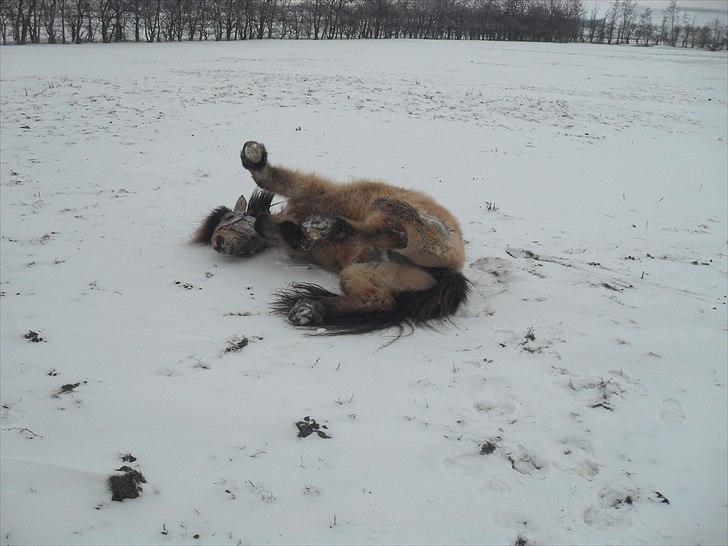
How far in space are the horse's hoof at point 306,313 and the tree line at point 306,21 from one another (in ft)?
132

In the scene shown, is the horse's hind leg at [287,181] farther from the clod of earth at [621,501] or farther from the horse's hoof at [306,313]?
the clod of earth at [621,501]

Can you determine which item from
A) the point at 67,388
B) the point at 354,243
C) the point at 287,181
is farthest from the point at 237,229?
the point at 67,388

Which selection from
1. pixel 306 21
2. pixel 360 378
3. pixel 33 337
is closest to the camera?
pixel 360 378

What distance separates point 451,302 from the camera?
3523 mm

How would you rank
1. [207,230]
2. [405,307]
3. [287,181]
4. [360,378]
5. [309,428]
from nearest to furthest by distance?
[309,428]
[360,378]
[405,307]
[287,181]
[207,230]

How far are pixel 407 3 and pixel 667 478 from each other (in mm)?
63821

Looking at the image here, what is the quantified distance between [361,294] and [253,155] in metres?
1.53

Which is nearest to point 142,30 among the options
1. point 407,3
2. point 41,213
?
point 407,3

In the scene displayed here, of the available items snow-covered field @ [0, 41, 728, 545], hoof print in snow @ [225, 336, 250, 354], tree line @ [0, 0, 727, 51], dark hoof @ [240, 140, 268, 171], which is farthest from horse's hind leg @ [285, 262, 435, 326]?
tree line @ [0, 0, 727, 51]

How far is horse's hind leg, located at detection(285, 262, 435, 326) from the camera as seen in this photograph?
3.36m

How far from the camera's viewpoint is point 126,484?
2039 millimetres

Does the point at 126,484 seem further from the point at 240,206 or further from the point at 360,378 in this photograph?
the point at 240,206

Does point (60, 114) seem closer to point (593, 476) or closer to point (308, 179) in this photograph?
point (308, 179)

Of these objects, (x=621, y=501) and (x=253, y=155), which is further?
(x=253, y=155)
